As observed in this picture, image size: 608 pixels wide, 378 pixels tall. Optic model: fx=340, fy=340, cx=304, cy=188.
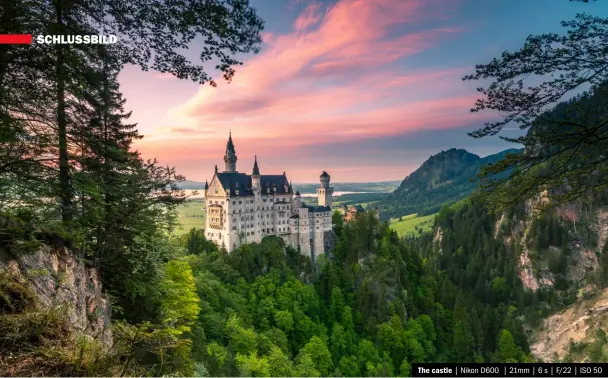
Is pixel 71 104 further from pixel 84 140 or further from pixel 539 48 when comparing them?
pixel 539 48

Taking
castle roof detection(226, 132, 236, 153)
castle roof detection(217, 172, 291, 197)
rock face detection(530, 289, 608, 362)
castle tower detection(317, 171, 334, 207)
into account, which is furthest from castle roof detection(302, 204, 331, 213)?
rock face detection(530, 289, 608, 362)

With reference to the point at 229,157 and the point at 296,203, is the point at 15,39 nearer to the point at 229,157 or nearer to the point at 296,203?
the point at 229,157

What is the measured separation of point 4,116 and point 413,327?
7436cm

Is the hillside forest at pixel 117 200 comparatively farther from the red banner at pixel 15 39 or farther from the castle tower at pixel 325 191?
the castle tower at pixel 325 191

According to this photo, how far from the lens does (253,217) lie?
7762 cm

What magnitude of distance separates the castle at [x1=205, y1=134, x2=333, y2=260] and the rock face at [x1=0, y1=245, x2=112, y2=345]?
6120 cm

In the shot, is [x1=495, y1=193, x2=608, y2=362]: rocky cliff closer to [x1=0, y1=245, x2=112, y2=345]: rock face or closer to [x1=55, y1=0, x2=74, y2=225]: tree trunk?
[x1=0, y1=245, x2=112, y2=345]: rock face

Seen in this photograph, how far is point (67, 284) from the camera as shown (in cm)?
1030

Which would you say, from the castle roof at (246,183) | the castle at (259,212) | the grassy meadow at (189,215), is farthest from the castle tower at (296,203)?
the grassy meadow at (189,215)

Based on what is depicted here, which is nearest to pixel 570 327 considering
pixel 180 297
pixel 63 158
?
pixel 180 297

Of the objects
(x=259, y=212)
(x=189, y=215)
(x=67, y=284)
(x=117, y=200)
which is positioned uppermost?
(x=117, y=200)
